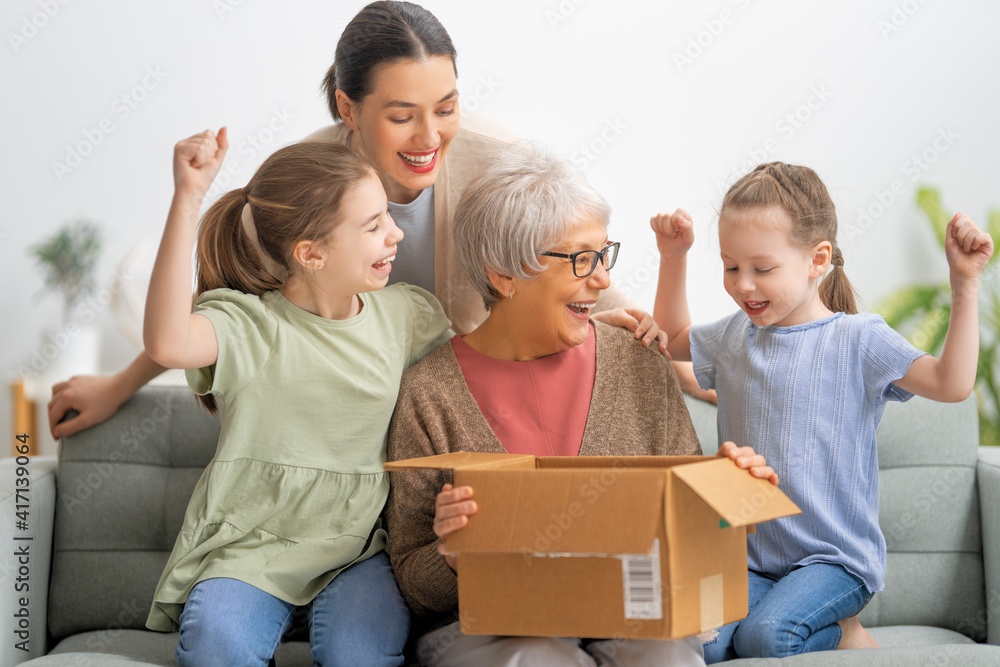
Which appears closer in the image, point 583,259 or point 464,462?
point 464,462

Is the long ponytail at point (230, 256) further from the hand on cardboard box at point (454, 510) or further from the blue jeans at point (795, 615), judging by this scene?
the blue jeans at point (795, 615)

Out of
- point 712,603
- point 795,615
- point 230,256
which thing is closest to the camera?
point 712,603

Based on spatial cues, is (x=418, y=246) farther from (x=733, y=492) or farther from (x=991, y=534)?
(x=991, y=534)

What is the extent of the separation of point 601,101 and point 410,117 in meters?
1.71

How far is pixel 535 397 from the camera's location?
5.32 feet

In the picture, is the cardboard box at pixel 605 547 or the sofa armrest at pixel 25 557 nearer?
the cardboard box at pixel 605 547

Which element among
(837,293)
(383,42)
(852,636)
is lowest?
(852,636)

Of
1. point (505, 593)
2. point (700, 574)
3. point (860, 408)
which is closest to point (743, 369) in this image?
point (860, 408)

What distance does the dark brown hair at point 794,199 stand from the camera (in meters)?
1.53

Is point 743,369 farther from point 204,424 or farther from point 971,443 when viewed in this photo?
point 204,424

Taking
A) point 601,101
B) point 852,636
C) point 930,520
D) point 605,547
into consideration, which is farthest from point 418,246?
point 601,101

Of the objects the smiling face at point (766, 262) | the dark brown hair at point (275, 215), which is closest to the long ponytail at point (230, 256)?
the dark brown hair at point (275, 215)

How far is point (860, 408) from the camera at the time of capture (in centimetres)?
157

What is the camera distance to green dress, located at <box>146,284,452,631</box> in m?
1.53
